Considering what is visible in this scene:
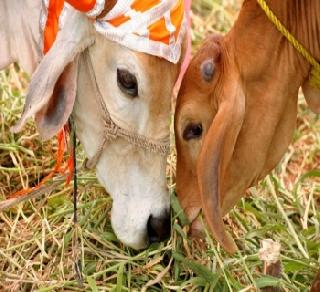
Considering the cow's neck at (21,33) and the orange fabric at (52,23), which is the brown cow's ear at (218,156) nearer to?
the orange fabric at (52,23)

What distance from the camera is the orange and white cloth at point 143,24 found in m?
3.47

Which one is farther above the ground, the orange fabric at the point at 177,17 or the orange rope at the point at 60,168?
the orange fabric at the point at 177,17

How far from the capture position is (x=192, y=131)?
145 inches

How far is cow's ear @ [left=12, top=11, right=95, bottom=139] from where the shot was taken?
3.58 metres

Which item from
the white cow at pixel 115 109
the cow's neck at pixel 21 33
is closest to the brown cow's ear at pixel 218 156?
the white cow at pixel 115 109

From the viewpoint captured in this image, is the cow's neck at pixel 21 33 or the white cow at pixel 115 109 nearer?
the white cow at pixel 115 109

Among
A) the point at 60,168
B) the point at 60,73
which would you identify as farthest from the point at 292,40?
the point at 60,168

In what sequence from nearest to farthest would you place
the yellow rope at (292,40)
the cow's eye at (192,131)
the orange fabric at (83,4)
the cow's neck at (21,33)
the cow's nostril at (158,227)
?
the orange fabric at (83,4) < the yellow rope at (292,40) < the cow's eye at (192,131) < the cow's nostril at (158,227) < the cow's neck at (21,33)

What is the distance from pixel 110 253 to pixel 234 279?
1.56 feet

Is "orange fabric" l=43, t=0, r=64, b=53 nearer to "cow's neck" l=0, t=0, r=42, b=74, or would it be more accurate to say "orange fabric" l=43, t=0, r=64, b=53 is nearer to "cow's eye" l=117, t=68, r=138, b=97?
"cow's neck" l=0, t=0, r=42, b=74

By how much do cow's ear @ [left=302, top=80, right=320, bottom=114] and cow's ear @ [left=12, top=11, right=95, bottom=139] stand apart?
76 cm

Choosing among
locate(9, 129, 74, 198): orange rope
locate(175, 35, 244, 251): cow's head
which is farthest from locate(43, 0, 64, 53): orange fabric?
locate(175, 35, 244, 251): cow's head

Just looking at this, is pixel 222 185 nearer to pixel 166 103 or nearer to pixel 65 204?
pixel 166 103

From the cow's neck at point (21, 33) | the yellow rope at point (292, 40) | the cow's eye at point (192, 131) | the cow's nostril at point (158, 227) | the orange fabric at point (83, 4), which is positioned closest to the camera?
the orange fabric at point (83, 4)
